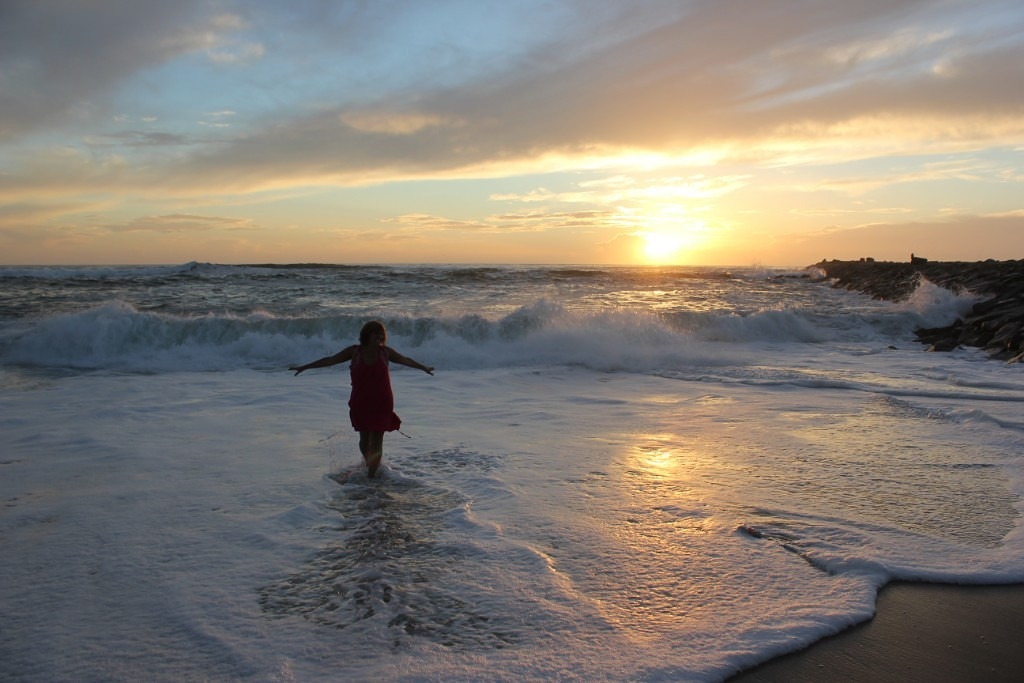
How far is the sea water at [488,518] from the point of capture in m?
2.90

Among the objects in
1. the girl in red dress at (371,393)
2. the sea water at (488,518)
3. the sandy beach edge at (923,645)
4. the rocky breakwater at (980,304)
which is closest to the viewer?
the sandy beach edge at (923,645)

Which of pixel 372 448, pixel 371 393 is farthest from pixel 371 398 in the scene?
pixel 372 448

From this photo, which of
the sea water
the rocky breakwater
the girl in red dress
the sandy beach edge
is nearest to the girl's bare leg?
the girl in red dress

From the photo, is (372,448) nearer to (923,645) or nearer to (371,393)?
(371,393)

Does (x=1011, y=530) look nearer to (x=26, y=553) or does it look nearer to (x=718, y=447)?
(x=718, y=447)

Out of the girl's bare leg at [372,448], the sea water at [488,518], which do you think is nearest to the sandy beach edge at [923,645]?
the sea water at [488,518]

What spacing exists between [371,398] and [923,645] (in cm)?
404

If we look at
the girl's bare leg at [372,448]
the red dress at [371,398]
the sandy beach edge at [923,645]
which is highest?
the red dress at [371,398]

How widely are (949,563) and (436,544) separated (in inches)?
112

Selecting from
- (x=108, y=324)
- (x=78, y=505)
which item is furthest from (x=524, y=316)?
(x=78, y=505)

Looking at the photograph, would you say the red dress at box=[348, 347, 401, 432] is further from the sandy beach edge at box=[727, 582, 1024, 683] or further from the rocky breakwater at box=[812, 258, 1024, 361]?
the rocky breakwater at box=[812, 258, 1024, 361]

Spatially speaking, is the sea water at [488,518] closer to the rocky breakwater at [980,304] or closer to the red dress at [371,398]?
the red dress at [371,398]

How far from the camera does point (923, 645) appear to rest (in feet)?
9.57

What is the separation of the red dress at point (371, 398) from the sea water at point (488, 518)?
1.36ft
